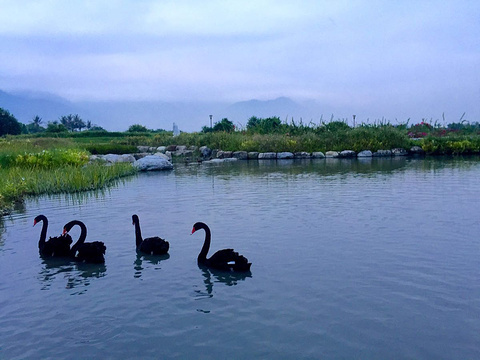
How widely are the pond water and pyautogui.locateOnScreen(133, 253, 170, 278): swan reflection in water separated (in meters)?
0.04

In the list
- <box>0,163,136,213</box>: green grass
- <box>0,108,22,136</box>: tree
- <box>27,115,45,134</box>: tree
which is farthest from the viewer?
<box>27,115,45,134</box>: tree

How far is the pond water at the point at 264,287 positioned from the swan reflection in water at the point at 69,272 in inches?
1.5

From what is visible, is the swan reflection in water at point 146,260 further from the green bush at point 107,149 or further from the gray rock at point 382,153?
the green bush at point 107,149

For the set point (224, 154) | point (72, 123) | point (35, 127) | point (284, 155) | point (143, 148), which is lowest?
point (284, 155)

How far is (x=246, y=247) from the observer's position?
10133mm

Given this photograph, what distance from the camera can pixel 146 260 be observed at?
9.56 m

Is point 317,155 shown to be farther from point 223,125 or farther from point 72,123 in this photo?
point 72,123

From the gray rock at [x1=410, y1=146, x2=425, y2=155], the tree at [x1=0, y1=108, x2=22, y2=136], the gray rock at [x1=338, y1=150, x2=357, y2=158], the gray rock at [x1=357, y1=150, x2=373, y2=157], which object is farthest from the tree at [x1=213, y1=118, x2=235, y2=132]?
the tree at [x1=0, y1=108, x2=22, y2=136]

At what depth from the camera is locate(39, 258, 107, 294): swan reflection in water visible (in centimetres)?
842

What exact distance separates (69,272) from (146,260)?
4.62 feet

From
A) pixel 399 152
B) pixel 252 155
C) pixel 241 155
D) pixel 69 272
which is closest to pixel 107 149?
pixel 241 155

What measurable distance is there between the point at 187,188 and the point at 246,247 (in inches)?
406

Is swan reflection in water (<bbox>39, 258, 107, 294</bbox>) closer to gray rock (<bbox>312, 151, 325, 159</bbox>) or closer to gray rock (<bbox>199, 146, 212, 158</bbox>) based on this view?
gray rock (<bbox>312, 151, 325, 159</bbox>)

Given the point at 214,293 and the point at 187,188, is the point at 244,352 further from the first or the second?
the point at 187,188
